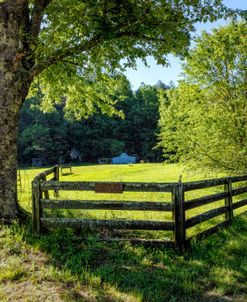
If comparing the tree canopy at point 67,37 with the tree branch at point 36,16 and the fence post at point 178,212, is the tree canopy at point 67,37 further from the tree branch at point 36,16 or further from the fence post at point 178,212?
the fence post at point 178,212

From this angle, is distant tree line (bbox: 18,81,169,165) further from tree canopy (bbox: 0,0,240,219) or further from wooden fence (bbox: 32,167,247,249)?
wooden fence (bbox: 32,167,247,249)

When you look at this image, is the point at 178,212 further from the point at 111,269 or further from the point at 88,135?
the point at 88,135

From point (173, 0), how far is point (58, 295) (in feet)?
27.4

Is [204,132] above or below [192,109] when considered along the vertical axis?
below

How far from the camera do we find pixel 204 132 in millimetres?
15992

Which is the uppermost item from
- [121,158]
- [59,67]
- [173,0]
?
[173,0]

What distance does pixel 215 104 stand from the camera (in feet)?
53.7

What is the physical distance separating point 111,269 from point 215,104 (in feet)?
40.4

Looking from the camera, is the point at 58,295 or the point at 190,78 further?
the point at 190,78

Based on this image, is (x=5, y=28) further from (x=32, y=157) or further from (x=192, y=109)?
(x=32, y=157)

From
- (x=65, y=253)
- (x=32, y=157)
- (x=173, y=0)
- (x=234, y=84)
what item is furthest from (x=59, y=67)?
(x=32, y=157)

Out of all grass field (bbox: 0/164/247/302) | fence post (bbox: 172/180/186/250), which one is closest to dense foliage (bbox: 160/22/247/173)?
grass field (bbox: 0/164/247/302)

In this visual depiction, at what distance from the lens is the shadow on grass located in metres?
5.22

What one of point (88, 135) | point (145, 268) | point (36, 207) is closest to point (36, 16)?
point (36, 207)
